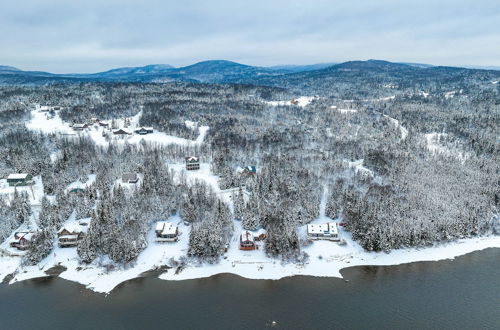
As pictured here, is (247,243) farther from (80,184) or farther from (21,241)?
(80,184)

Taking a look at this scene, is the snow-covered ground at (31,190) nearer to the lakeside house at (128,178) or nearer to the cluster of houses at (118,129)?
the lakeside house at (128,178)

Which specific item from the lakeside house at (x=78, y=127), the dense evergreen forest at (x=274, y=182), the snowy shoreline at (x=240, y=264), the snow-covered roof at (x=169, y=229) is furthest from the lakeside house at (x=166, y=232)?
the lakeside house at (x=78, y=127)

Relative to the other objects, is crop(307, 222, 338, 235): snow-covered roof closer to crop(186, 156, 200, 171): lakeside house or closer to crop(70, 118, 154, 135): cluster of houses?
crop(186, 156, 200, 171): lakeside house

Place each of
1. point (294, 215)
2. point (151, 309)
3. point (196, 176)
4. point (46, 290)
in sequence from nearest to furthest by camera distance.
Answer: point (151, 309), point (46, 290), point (294, 215), point (196, 176)

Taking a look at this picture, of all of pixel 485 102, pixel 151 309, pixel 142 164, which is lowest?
pixel 151 309

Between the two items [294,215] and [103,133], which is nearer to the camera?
[294,215]

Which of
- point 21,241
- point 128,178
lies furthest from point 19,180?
point 21,241

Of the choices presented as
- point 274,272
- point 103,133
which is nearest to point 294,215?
point 274,272

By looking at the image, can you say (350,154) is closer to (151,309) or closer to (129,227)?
(129,227)
